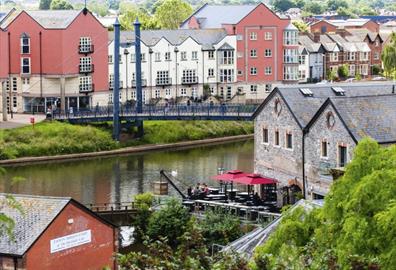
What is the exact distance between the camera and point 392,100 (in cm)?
4747

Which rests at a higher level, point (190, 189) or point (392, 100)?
point (392, 100)

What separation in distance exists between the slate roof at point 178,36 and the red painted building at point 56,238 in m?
55.0

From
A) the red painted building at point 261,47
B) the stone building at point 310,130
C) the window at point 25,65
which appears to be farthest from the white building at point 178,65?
the stone building at point 310,130

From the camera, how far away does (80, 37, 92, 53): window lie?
86.8 m

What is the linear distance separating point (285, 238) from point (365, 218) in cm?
243

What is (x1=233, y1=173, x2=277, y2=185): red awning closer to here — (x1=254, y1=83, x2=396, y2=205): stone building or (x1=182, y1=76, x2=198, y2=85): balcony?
(x1=254, y1=83, x2=396, y2=205): stone building

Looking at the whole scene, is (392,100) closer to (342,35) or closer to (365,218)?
(365,218)

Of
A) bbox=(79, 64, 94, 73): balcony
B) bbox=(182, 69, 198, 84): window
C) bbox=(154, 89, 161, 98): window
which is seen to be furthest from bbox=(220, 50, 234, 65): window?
bbox=(79, 64, 94, 73): balcony

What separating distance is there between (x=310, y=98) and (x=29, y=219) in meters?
19.3

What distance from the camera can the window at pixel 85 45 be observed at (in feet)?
285

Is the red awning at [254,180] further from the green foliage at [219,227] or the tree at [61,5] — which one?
the tree at [61,5]

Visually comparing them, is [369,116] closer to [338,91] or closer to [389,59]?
[338,91]

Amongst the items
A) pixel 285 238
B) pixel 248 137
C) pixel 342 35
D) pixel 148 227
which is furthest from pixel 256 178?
pixel 342 35

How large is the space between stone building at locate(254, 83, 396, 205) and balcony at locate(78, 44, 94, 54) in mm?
35196
